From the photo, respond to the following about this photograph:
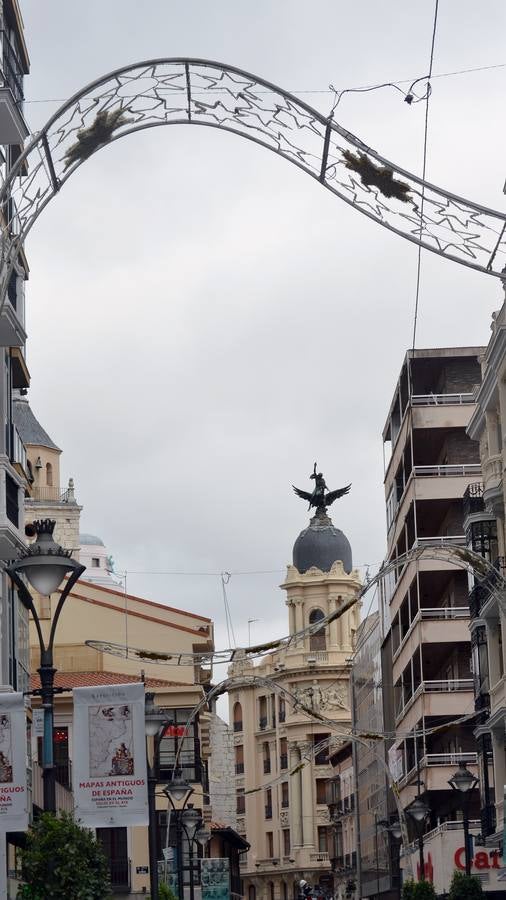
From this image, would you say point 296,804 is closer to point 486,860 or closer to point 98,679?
point 98,679

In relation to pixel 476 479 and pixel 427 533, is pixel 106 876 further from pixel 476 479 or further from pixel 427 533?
pixel 427 533

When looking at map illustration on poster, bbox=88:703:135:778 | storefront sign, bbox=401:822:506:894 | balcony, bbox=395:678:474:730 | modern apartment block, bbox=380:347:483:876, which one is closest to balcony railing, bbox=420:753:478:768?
modern apartment block, bbox=380:347:483:876

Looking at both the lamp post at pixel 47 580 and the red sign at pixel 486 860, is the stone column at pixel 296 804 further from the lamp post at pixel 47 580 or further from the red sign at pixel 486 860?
the lamp post at pixel 47 580

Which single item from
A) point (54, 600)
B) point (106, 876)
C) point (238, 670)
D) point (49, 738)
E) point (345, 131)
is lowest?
point (106, 876)

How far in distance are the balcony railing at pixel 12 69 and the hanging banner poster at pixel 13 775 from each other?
13911mm

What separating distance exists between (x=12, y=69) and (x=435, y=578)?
33.7 m

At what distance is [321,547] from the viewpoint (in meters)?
163

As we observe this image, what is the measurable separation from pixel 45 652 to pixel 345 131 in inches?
261

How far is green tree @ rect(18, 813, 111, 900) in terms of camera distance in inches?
838

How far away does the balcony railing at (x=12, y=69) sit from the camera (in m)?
33.5

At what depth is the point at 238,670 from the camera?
165 meters

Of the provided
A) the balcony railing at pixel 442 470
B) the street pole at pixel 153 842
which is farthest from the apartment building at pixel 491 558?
the street pole at pixel 153 842

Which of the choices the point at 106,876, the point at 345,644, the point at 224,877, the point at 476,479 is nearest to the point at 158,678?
the point at 224,877

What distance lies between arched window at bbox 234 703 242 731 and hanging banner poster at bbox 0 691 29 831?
492 feet
